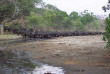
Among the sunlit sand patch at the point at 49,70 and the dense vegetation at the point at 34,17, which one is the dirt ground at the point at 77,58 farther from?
the dense vegetation at the point at 34,17

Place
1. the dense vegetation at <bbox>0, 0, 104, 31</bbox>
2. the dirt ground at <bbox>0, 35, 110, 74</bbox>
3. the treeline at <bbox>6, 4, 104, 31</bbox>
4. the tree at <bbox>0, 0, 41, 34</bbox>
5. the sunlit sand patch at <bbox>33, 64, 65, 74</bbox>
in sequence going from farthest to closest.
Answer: the treeline at <bbox>6, 4, 104, 31</bbox>
the dense vegetation at <bbox>0, 0, 104, 31</bbox>
the tree at <bbox>0, 0, 41, 34</bbox>
the dirt ground at <bbox>0, 35, 110, 74</bbox>
the sunlit sand patch at <bbox>33, 64, 65, 74</bbox>

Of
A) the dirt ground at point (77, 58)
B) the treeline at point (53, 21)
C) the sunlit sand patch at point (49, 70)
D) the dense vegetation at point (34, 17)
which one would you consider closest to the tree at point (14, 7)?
the dense vegetation at point (34, 17)

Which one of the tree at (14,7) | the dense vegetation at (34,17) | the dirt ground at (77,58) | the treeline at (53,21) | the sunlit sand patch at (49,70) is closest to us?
the sunlit sand patch at (49,70)

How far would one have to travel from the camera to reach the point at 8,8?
113 feet

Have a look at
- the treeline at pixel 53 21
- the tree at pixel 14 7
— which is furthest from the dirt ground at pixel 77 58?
the treeline at pixel 53 21

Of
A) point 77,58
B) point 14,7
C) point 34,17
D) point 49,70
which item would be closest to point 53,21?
point 34,17

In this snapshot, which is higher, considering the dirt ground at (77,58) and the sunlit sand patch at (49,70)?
the dirt ground at (77,58)

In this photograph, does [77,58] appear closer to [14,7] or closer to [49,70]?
[49,70]

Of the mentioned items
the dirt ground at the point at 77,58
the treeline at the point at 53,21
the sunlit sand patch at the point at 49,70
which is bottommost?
the sunlit sand patch at the point at 49,70

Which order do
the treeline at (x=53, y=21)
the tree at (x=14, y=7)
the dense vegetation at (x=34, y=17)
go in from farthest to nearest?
the treeline at (x=53, y=21) < the dense vegetation at (x=34, y=17) < the tree at (x=14, y=7)

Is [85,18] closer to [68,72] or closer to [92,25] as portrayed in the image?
[92,25]

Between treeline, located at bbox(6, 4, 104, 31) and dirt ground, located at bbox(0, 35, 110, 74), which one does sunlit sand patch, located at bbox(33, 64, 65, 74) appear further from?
treeline, located at bbox(6, 4, 104, 31)

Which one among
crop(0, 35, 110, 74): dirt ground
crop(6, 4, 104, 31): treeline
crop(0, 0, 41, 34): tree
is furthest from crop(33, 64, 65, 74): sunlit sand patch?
crop(6, 4, 104, 31): treeline

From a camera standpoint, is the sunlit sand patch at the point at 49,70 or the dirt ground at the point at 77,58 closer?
the sunlit sand patch at the point at 49,70
